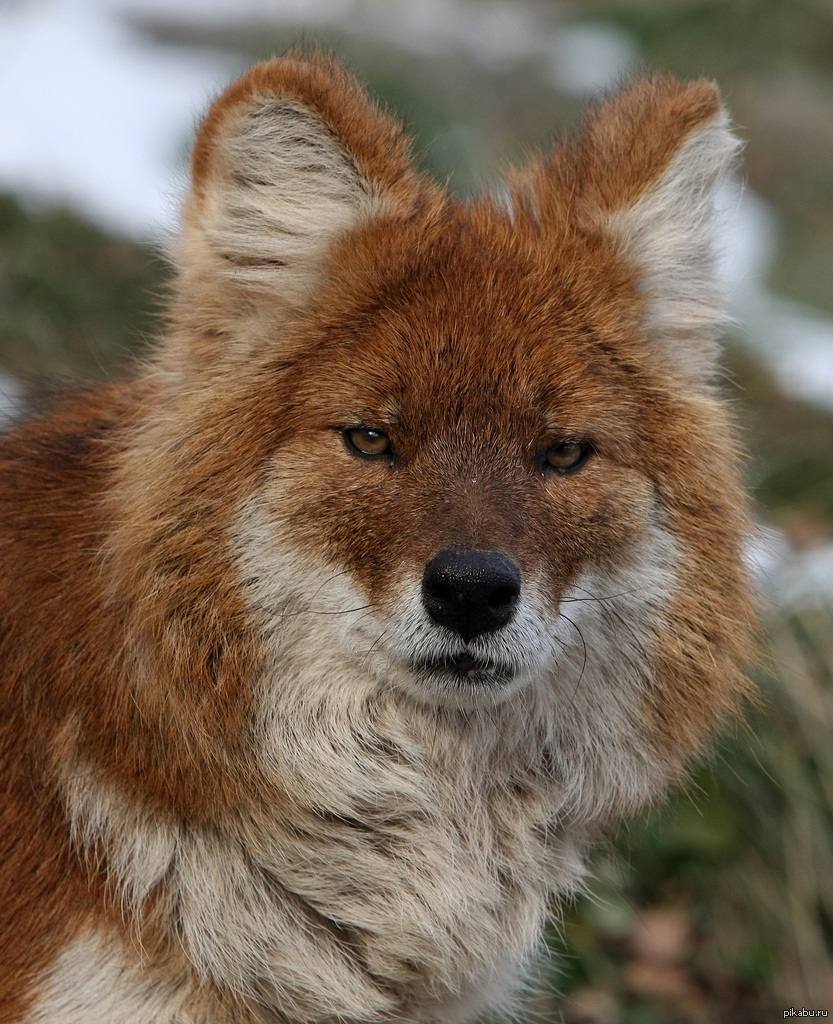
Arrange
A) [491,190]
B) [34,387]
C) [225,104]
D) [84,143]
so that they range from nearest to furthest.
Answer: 1. [225,104]
2. [491,190]
3. [34,387]
4. [84,143]

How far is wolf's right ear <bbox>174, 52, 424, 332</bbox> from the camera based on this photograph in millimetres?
3975

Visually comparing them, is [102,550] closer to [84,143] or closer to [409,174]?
[409,174]

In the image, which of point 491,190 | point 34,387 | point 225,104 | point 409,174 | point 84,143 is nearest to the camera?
point 225,104

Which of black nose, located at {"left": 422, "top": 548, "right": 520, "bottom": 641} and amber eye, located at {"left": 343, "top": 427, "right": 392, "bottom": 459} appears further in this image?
amber eye, located at {"left": 343, "top": 427, "right": 392, "bottom": 459}

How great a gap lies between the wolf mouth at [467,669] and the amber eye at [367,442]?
66cm

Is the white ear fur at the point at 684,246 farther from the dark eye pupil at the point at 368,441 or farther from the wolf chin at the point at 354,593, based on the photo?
the dark eye pupil at the point at 368,441

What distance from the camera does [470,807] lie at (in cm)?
414

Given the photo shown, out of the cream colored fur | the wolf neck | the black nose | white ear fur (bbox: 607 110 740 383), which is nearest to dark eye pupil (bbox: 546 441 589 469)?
the cream colored fur

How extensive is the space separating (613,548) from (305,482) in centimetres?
100

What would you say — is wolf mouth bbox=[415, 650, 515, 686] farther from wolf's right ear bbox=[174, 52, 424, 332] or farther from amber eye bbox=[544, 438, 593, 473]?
wolf's right ear bbox=[174, 52, 424, 332]

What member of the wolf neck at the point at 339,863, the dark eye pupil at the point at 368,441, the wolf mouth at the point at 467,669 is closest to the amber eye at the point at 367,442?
the dark eye pupil at the point at 368,441

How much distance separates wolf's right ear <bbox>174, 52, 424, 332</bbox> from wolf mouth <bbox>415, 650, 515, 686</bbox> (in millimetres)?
1258

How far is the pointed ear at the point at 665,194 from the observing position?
4.23m

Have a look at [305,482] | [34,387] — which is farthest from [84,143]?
[305,482]
